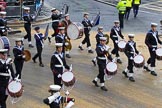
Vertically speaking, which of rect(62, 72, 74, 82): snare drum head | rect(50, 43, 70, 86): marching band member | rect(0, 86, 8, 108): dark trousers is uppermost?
rect(50, 43, 70, 86): marching band member

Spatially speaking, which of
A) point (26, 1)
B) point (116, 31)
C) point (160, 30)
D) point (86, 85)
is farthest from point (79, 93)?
point (26, 1)

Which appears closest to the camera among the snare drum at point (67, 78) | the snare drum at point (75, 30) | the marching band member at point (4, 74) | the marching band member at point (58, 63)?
the marching band member at point (4, 74)

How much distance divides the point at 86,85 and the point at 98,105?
198 centimetres

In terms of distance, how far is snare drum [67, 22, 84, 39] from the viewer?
1850 cm

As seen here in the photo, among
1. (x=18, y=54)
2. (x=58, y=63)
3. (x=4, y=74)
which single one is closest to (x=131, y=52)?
(x=58, y=63)

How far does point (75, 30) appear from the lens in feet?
60.9

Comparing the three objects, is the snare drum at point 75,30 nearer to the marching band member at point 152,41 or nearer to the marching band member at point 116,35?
the marching band member at point 116,35

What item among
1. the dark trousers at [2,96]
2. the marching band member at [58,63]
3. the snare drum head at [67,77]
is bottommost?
the dark trousers at [2,96]

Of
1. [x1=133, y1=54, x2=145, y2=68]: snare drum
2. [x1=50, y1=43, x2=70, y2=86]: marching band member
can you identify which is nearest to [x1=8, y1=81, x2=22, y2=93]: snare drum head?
[x1=50, y1=43, x2=70, y2=86]: marching band member

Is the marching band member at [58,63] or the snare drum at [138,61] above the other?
the marching band member at [58,63]

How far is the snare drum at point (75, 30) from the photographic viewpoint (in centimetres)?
1850

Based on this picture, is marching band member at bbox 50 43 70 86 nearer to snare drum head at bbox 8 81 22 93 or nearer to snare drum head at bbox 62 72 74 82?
snare drum head at bbox 62 72 74 82

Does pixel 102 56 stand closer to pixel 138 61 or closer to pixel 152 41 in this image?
pixel 138 61

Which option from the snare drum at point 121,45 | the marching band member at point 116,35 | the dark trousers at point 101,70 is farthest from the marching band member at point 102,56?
the marching band member at point 116,35
